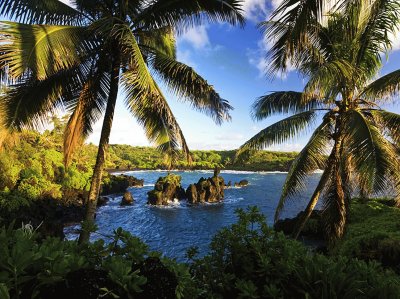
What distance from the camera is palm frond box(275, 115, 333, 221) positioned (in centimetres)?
878

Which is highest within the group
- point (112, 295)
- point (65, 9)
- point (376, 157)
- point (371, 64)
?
point (65, 9)

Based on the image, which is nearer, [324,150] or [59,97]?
[59,97]

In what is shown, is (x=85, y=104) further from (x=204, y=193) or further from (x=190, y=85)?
(x=204, y=193)

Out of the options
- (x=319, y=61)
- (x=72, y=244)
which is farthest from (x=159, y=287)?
(x=319, y=61)

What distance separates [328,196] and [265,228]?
6.19 m

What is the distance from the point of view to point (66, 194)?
37.3 m

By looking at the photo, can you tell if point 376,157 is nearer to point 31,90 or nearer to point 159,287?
point 159,287

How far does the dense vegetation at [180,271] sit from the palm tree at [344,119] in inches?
174

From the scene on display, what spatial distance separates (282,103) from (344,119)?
7.40 feet

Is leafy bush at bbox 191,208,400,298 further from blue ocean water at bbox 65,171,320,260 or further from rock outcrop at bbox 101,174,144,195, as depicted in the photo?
rock outcrop at bbox 101,174,144,195

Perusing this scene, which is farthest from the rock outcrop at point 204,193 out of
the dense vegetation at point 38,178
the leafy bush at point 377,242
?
the leafy bush at point 377,242

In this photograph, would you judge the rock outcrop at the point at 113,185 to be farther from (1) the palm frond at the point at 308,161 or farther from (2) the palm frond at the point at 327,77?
(2) the palm frond at the point at 327,77

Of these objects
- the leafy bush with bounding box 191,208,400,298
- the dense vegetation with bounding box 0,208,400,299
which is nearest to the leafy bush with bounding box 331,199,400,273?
the leafy bush with bounding box 191,208,400,298

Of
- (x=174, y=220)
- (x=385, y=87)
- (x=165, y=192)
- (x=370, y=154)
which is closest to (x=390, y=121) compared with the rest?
(x=385, y=87)
